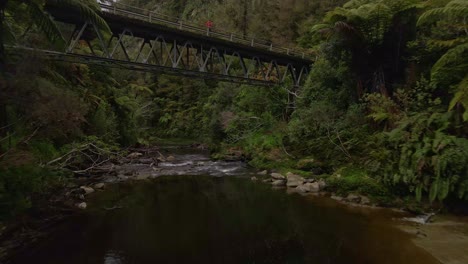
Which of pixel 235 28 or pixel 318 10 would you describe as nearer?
pixel 318 10

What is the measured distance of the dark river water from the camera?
7.59m

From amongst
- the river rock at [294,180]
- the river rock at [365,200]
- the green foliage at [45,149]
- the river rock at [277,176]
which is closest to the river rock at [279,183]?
the river rock at [294,180]

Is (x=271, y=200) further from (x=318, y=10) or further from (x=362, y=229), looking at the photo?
(x=318, y=10)

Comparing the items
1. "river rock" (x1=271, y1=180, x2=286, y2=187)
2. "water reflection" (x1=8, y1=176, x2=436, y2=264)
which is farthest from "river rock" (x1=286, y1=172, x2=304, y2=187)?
"water reflection" (x1=8, y1=176, x2=436, y2=264)

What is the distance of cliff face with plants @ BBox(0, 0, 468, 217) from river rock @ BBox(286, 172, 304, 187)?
0.94m

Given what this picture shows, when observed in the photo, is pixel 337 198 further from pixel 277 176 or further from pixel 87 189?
pixel 87 189

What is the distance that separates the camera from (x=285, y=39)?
118 feet

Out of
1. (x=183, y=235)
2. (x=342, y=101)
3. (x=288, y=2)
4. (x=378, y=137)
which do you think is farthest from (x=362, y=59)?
(x=288, y=2)

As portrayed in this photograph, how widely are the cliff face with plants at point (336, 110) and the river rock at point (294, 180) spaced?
94cm

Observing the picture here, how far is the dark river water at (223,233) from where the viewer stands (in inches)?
299

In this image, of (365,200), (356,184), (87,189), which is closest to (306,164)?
(356,184)

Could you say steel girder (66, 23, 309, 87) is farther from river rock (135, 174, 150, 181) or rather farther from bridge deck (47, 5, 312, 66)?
river rock (135, 174, 150, 181)

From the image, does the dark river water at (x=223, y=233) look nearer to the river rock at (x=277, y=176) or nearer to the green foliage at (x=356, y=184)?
the green foliage at (x=356, y=184)

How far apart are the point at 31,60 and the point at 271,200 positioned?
8738mm
